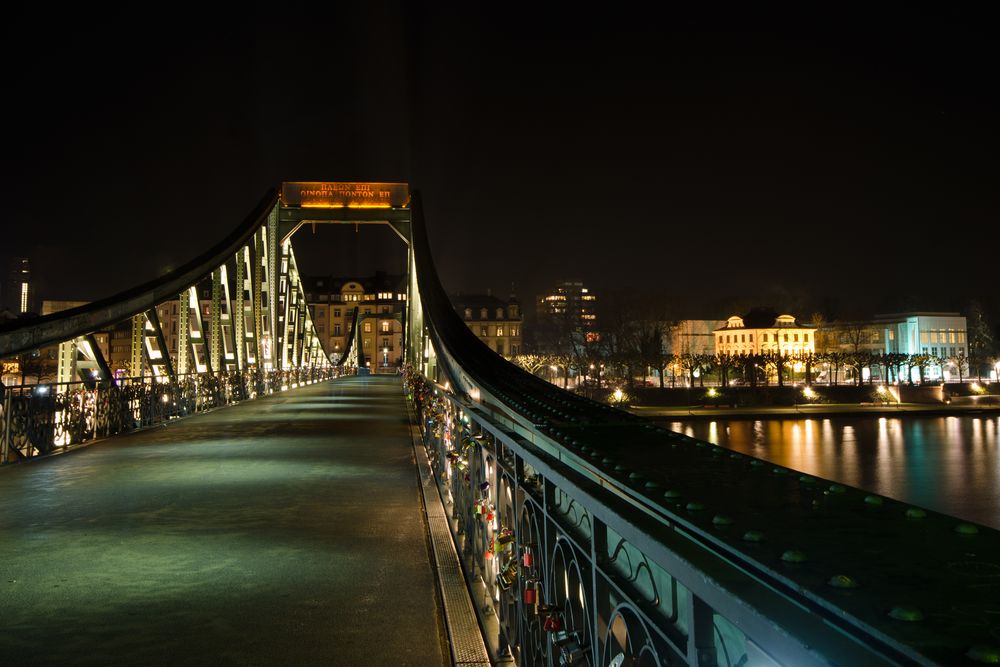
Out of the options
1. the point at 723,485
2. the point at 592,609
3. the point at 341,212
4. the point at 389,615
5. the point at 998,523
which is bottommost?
the point at 998,523

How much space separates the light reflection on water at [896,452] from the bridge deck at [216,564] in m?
10.5

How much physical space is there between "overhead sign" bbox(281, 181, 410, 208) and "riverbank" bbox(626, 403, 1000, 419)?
71.5 feet

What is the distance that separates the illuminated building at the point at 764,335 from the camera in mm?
86375

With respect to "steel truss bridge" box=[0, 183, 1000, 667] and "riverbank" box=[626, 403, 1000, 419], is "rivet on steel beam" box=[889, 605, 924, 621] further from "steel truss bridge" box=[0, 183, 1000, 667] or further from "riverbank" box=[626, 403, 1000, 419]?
"riverbank" box=[626, 403, 1000, 419]

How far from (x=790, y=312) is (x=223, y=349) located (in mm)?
81342

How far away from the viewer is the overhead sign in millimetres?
30953

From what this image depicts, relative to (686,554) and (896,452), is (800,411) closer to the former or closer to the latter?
(896,452)

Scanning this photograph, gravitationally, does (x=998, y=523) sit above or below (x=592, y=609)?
below

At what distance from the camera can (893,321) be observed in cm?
8538

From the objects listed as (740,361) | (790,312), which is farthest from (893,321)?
(740,361)

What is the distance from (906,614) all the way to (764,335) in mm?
91555

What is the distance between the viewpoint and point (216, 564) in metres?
4.74

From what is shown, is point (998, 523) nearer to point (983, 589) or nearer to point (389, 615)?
point (389, 615)

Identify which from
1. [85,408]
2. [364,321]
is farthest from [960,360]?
[85,408]
